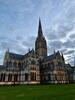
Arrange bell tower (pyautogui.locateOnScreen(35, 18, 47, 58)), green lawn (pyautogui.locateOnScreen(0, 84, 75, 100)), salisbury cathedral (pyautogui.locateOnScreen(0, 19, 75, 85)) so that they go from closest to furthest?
green lawn (pyautogui.locateOnScreen(0, 84, 75, 100)) → salisbury cathedral (pyautogui.locateOnScreen(0, 19, 75, 85)) → bell tower (pyautogui.locateOnScreen(35, 18, 47, 58))

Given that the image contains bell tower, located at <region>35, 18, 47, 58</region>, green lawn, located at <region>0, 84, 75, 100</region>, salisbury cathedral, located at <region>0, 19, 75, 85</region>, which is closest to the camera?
green lawn, located at <region>0, 84, 75, 100</region>

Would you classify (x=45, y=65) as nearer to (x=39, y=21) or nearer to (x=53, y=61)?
(x=53, y=61)

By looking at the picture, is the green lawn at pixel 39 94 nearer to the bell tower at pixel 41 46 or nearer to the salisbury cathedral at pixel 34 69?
the salisbury cathedral at pixel 34 69

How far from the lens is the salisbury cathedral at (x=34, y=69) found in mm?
75000

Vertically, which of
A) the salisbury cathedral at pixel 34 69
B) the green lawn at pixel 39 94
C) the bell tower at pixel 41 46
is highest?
the bell tower at pixel 41 46

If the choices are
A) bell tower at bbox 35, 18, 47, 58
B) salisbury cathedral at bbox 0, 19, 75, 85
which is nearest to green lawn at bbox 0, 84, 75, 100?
salisbury cathedral at bbox 0, 19, 75, 85

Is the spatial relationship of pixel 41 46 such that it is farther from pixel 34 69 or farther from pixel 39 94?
pixel 39 94

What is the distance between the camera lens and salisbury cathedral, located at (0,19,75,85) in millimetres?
75000

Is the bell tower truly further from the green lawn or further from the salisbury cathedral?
the green lawn

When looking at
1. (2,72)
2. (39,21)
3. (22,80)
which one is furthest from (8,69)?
(39,21)

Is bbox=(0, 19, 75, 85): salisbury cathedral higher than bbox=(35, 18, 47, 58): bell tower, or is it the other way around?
bbox=(35, 18, 47, 58): bell tower

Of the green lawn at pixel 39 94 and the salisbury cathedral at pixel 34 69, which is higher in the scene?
the salisbury cathedral at pixel 34 69

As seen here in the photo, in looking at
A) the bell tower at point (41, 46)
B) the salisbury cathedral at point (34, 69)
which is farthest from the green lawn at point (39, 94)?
the bell tower at point (41, 46)

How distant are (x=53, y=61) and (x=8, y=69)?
28955 millimetres
